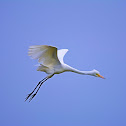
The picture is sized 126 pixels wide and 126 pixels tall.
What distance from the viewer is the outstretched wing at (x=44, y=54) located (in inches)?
274

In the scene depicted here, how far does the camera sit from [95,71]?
8.15 m

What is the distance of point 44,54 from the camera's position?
7.28m

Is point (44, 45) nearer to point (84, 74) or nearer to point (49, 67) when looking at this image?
→ point (49, 67)

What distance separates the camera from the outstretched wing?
6.95m

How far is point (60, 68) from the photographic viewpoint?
25.7ft

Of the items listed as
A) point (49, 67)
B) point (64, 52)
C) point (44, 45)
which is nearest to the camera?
point (44, 45)

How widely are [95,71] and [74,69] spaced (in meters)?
0.57

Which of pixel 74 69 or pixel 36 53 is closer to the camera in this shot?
pixel 36 53

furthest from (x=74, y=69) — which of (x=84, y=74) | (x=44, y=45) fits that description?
(x=44, y=45)

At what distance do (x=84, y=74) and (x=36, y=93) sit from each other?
1.38m

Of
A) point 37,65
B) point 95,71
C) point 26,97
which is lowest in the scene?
point 26,97

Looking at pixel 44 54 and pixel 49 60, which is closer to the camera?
pixel 44 54

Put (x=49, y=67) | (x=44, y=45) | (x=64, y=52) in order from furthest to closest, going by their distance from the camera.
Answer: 1. (x=64, y=52)
2. (x=49, y=67)
3. (x=44, y=45)

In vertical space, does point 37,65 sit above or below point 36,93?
above
